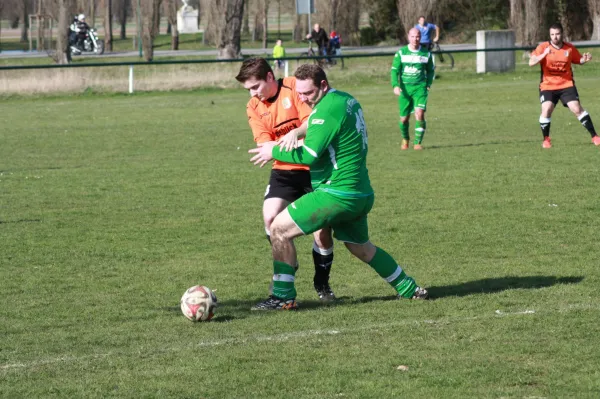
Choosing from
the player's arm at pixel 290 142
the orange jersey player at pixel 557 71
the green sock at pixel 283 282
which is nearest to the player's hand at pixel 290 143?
the player's arm at pixel 290 142

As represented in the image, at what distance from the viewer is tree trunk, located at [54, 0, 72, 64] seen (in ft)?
140

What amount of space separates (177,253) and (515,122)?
1358cm

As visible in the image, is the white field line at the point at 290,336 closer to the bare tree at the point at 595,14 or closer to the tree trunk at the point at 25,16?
the bare tree at the point at 595,14

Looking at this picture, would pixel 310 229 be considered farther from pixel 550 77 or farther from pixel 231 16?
pixel 231 16

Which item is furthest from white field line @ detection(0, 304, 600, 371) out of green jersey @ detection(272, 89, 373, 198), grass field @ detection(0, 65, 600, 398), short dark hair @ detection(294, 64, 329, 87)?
short dark hair @ detection(294, 64, 329, 87)

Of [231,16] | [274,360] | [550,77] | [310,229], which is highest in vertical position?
[231,16]

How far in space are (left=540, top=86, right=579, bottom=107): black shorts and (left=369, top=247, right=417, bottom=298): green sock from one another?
9.86 meters

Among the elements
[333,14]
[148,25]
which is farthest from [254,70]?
[333,14]

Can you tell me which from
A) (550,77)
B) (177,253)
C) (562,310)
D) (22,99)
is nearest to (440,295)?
(562,310)

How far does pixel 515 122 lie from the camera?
21.8m

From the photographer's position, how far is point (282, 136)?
25.1 feet

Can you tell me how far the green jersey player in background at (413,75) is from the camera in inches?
671

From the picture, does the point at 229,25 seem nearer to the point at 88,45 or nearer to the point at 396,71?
the point at 88,45

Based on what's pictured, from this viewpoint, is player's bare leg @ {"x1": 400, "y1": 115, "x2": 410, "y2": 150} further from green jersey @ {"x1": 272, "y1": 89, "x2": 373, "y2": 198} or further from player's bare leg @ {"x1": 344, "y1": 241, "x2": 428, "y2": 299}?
green jersey @ {"x1": 272, "y1": 89, "x2": 373, "y2": 198}
